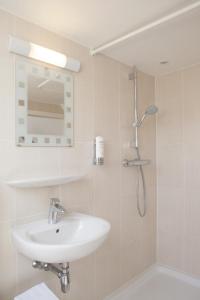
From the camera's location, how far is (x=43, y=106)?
1624 millimetres

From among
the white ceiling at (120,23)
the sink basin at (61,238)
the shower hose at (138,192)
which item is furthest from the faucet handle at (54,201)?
the white ceiling at (120,23)

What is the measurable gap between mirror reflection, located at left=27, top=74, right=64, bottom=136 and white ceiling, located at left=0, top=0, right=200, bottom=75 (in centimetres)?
38

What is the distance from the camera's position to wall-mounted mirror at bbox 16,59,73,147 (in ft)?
4.92

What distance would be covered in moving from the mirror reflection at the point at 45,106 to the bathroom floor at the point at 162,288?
159 centimetres

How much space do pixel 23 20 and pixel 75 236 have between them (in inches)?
57.5

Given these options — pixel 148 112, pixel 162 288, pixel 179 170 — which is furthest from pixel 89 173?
pixel 162 288

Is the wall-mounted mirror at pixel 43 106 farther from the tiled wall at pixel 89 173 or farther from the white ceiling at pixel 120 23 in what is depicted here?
the white ceiling at pixel 120 23

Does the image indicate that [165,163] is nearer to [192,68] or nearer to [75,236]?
[192,68]

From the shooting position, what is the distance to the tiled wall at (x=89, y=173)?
4.69ft

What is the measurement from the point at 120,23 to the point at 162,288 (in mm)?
2358

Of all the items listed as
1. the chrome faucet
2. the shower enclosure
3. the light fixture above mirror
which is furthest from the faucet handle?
the light fixture above mirror

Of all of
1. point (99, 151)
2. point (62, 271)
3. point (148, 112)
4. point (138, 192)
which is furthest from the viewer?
point (138, 192)

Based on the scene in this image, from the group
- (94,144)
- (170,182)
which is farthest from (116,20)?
(170,182)

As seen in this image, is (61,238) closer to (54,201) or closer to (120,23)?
(54,201)
